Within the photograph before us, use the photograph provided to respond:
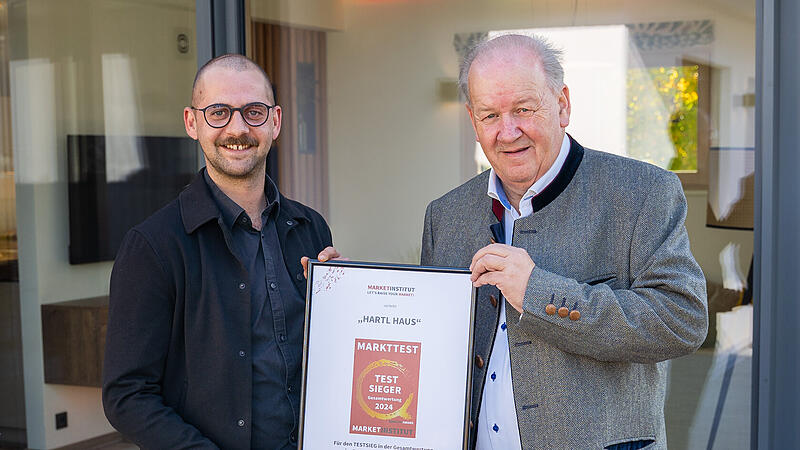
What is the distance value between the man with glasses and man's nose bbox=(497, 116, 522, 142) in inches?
20.7

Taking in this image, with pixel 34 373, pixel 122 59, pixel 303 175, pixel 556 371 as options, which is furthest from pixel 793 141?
pixel 34 373

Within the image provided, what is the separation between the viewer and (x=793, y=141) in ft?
8.84

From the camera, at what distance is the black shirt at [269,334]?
2066 mm

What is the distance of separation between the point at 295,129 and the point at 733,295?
2563 mm

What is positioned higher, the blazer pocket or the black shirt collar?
the black shirt collar

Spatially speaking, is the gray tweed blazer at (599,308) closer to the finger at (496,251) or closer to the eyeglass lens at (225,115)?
the finger at (496,251)

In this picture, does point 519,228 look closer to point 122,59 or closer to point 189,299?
point 189,299

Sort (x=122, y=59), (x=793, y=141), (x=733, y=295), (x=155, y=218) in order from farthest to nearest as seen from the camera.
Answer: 1. (x=122, y=59)
2. (x=733, y=295)
3. (x=793, y=141)
4. (x=155, y=218)

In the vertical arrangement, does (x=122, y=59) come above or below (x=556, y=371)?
above

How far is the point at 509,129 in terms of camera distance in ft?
→ 6.35

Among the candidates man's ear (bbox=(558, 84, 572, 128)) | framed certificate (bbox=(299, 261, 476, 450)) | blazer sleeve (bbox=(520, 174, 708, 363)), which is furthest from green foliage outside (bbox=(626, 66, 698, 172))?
framed certificate (bbox=(299, 261, 476, 450))

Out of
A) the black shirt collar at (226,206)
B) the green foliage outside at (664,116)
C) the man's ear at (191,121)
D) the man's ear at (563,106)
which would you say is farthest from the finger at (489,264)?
the green foliage outside at (664,116)

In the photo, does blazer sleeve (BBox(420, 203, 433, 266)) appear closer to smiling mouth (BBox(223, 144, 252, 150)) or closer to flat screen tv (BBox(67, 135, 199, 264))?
smiling mouth (BBox(223, 144, 252, 150))

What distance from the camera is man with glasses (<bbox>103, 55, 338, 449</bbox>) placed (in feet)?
6.46
